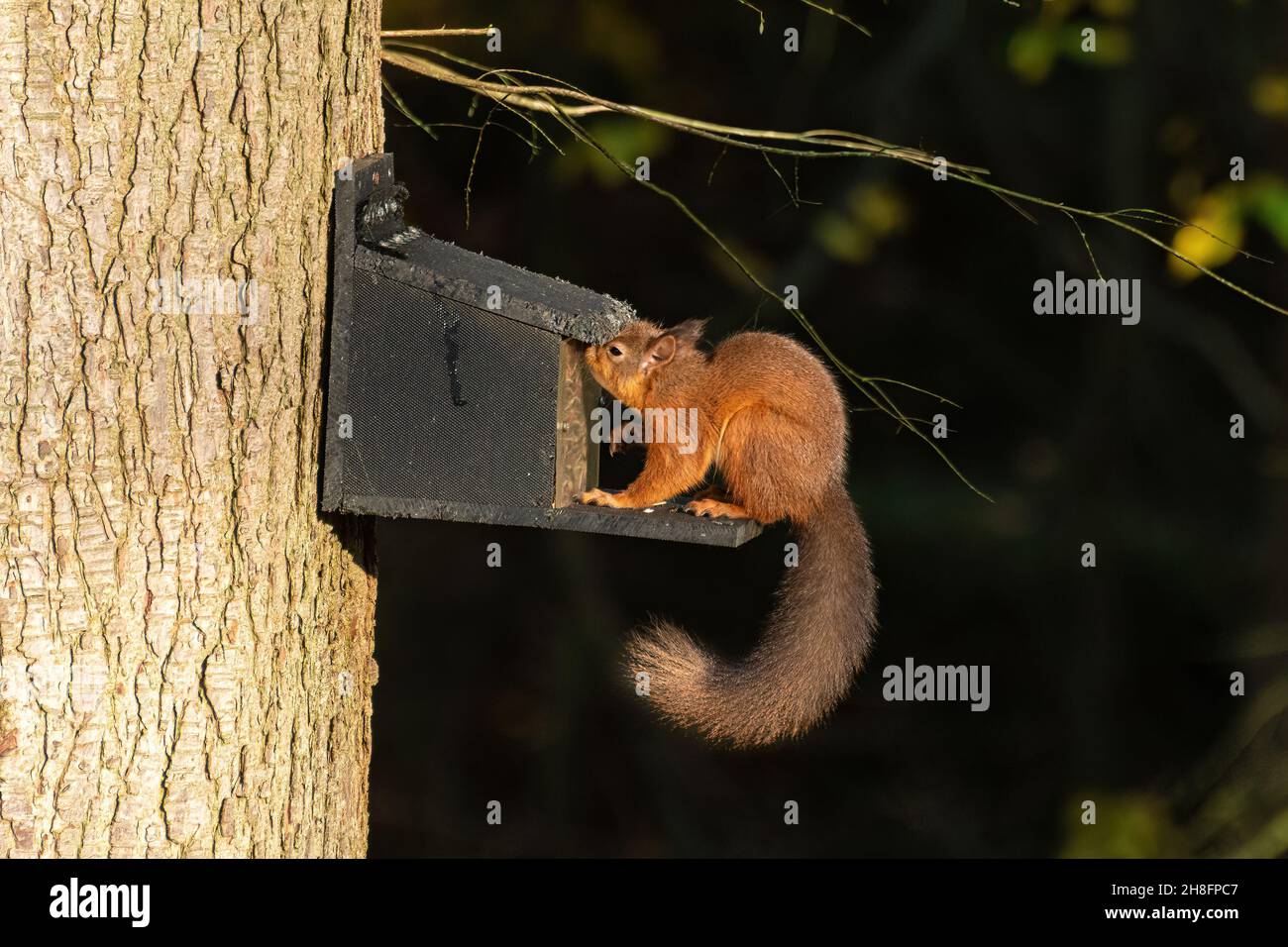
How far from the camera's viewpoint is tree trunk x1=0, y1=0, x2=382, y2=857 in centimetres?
238

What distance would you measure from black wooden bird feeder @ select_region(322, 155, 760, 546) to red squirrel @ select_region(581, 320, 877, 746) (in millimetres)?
364

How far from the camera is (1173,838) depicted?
6500 mm

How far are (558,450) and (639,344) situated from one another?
563 mm

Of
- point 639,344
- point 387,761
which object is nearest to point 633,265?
point 387,761

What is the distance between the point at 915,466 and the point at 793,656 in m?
5.78

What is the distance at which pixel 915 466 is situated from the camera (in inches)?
351

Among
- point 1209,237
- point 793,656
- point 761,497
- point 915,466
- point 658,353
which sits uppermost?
point 1209,237

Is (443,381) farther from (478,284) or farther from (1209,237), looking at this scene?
(1209,237)

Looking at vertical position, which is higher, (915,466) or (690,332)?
(915,466)

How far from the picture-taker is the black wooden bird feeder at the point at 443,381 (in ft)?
8.77

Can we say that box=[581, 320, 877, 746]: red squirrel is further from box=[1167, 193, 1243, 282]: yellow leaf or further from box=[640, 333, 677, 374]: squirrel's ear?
box=[1167, 193, 1243, 282]: yellow leaf

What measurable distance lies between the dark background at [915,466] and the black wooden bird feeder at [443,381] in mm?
3515

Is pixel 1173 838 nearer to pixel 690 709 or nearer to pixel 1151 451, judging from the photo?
pixel 1151 451

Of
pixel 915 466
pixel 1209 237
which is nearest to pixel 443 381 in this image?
pixel 1209 237
